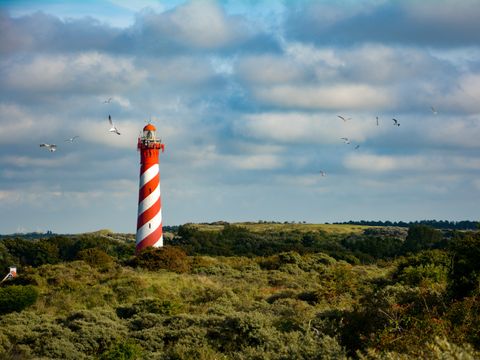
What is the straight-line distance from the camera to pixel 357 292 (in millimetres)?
26344

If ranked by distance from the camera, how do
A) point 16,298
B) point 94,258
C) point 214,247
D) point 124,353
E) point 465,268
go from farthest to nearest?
point 214,247 < point 94,258 < point 16,298 < point 465,268 < point 124,353

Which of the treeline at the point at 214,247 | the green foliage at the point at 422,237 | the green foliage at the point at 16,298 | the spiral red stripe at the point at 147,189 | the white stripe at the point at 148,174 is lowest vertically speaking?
the green foliage at the point at 16,298

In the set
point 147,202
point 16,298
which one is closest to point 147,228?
point 147,202

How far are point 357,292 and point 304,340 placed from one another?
504 inches

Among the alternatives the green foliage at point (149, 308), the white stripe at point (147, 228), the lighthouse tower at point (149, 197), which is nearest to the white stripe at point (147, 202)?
the lighthouse tower at point (149, 197)

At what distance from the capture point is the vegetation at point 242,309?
14.5m

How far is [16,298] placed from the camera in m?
28.5

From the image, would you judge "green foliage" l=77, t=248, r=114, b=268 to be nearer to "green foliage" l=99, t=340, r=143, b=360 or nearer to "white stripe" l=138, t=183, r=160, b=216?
"white stripe" l=138, t=183, r=160, b=216

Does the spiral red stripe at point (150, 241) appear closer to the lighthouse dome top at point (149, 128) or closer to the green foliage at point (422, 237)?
the lighthouse dome top at point (149, 128)

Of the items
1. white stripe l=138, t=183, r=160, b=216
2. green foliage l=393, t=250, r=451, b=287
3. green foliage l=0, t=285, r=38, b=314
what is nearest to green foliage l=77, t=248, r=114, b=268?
white stripe l=138, t=183, r=160, b=216

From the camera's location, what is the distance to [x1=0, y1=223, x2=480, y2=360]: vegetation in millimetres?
14461

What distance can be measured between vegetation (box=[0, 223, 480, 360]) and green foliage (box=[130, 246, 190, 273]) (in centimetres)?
8

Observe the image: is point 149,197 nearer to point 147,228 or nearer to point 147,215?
point 147,215

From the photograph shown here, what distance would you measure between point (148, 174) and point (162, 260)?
7851 mm
